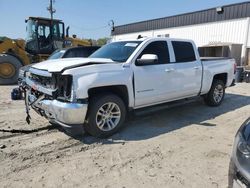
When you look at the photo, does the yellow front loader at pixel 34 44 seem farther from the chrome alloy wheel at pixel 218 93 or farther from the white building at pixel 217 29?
the chrome alloy wheel at pixel 218 93

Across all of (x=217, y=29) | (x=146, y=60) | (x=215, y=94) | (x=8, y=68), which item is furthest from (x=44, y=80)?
(x=217, y=29)

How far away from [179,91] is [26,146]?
3589 mm

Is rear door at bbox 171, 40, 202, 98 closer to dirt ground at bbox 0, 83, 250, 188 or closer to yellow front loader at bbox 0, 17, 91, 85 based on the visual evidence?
dirt ground at bbox 0, 83, 250, 188

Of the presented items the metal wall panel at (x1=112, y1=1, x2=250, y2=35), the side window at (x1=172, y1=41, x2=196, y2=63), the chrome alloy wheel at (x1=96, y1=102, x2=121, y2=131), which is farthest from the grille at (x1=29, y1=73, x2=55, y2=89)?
the metal wall panel at (x1=112, y1=1, x2=250, y2=35)

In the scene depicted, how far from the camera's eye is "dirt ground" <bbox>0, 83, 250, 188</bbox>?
11.9 ft

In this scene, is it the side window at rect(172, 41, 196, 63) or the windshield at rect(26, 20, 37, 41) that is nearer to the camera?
the side window at rect(172, 41, 196, 63)

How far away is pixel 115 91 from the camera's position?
5.34 meters

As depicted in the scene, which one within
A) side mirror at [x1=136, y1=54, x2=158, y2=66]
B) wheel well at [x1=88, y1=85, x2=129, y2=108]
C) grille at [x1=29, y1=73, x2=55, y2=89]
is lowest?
wheel well at [x1=88, y1=85, x2=129, y2=108]

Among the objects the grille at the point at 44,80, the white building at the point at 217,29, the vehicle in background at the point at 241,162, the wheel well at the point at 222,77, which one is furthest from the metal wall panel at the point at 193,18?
the vehicle in background at the point at 241,162

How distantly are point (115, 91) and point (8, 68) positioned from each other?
962 centimetres

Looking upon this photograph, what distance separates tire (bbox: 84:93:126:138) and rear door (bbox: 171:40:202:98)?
169 centimetres

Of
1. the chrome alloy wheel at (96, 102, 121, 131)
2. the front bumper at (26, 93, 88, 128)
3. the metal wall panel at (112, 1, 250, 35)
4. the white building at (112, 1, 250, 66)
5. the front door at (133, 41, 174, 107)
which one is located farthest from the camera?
the metal wall panel at (112, 1, 250, 35)

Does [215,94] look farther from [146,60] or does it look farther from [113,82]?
[113,82]

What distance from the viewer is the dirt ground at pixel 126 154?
3633 millimetres
